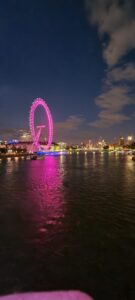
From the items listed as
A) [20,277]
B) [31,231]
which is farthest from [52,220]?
[20,277]

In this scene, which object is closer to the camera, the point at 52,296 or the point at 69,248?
the point at 52,296

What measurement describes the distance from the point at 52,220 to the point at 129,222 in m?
4.22

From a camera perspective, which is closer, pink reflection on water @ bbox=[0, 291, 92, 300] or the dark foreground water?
pink reflection on water @ bbox=[0, 291, 92, 300]

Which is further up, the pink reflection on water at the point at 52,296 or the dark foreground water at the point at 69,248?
the pink reflection on water at the point at 52,296

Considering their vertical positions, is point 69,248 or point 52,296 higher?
point 52,296

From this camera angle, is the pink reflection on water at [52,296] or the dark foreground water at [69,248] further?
the dark foreground water at [69,248]

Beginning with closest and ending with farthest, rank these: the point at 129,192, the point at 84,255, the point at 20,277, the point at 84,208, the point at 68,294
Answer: the point at 68,294 < the point at 20,277 < the point at 84,255 < the point at 84,208 < the point at 129,192

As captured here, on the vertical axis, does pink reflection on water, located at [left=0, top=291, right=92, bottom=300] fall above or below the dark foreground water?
above

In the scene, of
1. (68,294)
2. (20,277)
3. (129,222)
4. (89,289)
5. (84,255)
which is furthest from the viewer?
(129,222)

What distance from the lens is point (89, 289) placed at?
6.74 m

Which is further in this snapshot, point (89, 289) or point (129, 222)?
point (129, 222)

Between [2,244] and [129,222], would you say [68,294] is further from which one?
[129,222]

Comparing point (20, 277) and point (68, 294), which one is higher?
point (68, 294)

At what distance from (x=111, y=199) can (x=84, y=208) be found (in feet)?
12.7
